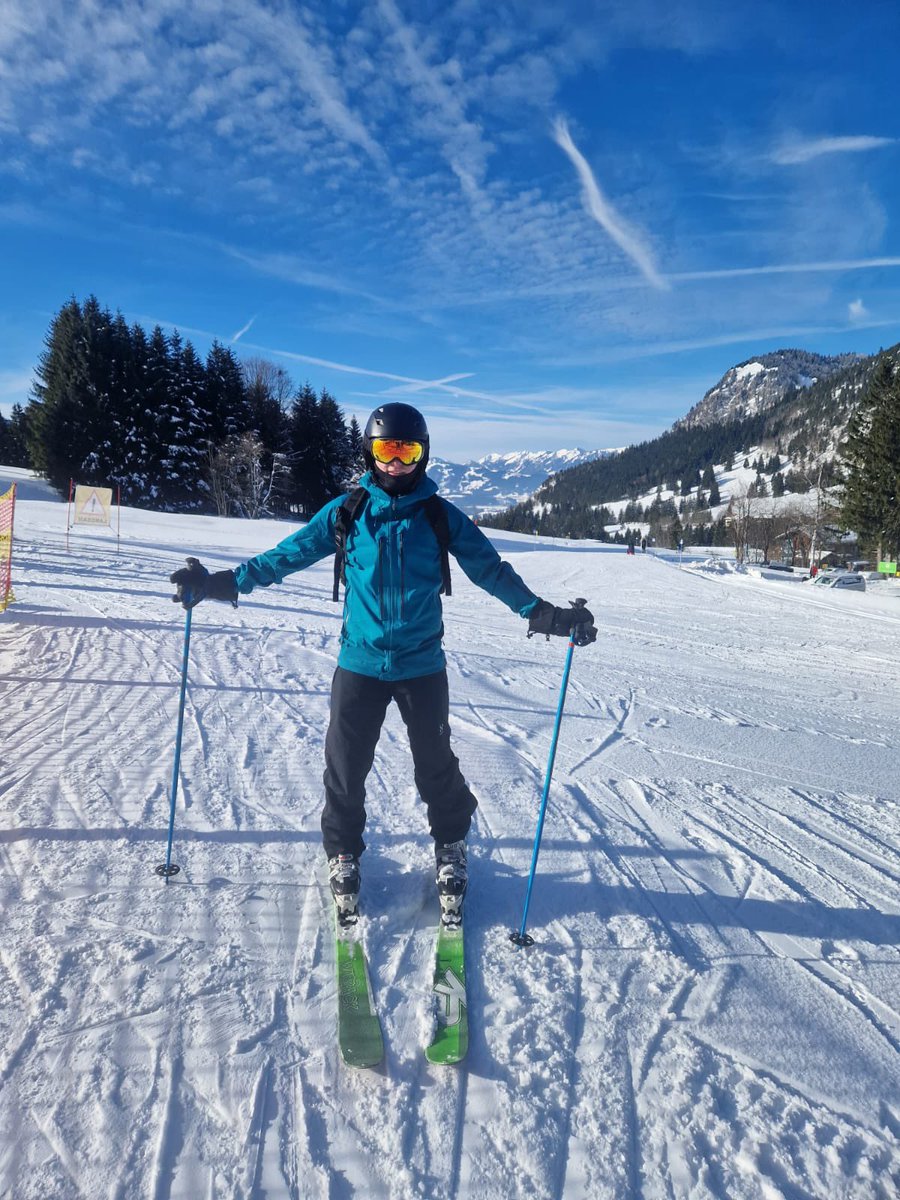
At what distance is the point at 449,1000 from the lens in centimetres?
230

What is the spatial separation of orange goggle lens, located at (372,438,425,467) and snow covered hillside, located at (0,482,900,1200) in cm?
199

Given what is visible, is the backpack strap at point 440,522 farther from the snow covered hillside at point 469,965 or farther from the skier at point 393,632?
the snow covered hillside at point 469,965

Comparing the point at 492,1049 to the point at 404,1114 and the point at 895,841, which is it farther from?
the point at 895,841

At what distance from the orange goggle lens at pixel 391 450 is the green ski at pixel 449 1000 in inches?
79.6

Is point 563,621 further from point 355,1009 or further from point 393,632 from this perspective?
point 355,1009

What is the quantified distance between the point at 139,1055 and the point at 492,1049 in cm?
114

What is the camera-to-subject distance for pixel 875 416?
33.3 meters

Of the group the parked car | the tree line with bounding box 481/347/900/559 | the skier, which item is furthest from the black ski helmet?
the tree line with bounding box 481/347/900/559

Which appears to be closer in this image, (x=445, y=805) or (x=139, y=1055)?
(x=139, y=1055)

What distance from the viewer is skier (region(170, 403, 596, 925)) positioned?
Result: 2738 mm

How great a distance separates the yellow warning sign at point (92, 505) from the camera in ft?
61.2

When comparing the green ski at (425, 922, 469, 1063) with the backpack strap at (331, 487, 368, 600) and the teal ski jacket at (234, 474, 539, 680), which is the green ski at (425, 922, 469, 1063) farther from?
the backpack strap at (331, 487, 368, 600)

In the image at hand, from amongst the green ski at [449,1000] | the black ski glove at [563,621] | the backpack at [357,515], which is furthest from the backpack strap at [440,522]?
the green ski at [449,1000]

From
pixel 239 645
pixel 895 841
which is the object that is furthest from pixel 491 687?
pixel 895 841
